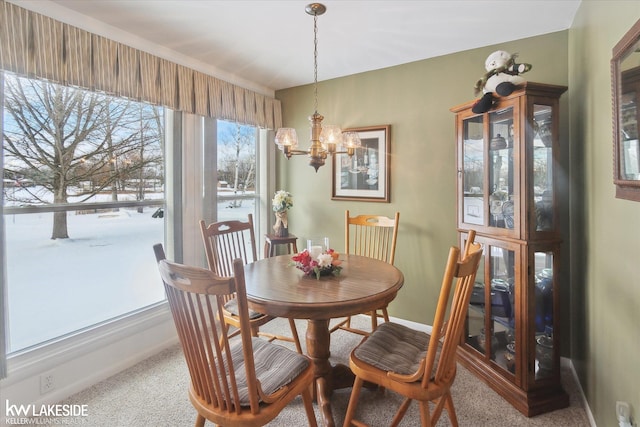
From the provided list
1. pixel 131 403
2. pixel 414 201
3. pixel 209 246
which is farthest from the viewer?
pixel 414 201

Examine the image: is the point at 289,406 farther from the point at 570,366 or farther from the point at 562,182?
the point at 562,182

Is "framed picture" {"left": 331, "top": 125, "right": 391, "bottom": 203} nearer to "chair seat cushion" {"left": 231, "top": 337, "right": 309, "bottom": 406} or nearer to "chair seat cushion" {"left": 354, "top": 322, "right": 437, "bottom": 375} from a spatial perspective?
"chair seat cushion" {"left": 354, "top": 322, "right": 437, "bottom": 375}

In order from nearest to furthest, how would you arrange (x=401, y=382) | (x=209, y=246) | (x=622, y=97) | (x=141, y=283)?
1. (x=622, y=97)
2. (x=401, y=382)
3. (x=209, y=246)
4. (x=141, y=283)

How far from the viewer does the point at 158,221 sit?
2799 millimetres

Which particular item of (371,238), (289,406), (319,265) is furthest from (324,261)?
(371,238)

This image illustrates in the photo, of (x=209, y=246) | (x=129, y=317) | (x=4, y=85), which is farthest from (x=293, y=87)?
(x=129, y=317)

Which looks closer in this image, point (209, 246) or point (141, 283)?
point (209, 246)

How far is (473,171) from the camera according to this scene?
2.37 metres

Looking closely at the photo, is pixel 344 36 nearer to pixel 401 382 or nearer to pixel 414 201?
pixel 414 201

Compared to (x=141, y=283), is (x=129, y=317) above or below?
below

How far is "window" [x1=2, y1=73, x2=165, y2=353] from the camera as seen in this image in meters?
1.95

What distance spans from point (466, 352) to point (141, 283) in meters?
2.70

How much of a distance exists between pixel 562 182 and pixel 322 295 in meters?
1.92

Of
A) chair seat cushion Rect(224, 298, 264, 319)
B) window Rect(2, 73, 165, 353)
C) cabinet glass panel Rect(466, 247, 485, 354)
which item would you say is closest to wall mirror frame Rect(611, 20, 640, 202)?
cabinet glass panel Rect(466, 247, 485, 354)
